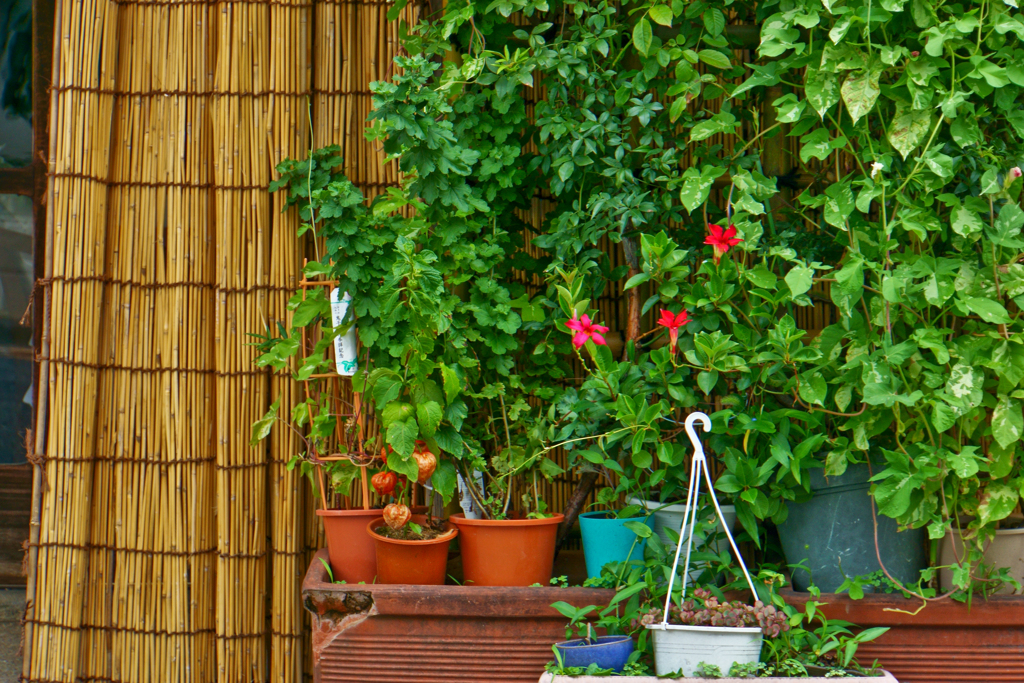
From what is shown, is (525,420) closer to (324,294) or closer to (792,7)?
(324,294)

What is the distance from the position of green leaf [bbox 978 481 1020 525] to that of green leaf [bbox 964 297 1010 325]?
335mm

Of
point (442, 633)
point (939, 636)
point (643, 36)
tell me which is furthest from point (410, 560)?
point (643, 36)

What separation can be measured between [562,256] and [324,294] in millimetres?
610

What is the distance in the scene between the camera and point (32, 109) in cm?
248

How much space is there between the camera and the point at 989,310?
1.55 m

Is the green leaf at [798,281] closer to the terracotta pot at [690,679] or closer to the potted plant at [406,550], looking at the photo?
the terracotta pot at [690,679]

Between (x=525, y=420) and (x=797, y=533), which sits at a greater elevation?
(x=525, y=420)

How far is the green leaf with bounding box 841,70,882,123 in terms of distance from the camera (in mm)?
1564

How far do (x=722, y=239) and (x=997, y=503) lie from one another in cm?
75

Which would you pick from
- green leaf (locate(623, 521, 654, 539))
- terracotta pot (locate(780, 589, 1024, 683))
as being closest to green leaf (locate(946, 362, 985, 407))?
terracotta pot (locate(780, 589, 1024, 683))

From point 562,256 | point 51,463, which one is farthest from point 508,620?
point 51,463

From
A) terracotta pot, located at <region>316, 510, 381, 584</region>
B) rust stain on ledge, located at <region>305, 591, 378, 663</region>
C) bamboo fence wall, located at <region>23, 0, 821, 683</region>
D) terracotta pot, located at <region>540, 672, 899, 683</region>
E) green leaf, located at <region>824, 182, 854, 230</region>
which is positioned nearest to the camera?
terracotta pot, located at <region>540, 672, 899, 683</region>

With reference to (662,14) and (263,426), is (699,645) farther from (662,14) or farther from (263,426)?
(662,14)

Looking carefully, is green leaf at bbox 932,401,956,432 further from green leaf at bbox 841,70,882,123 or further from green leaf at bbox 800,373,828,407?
green leaf at bbox 841,70,882,123
